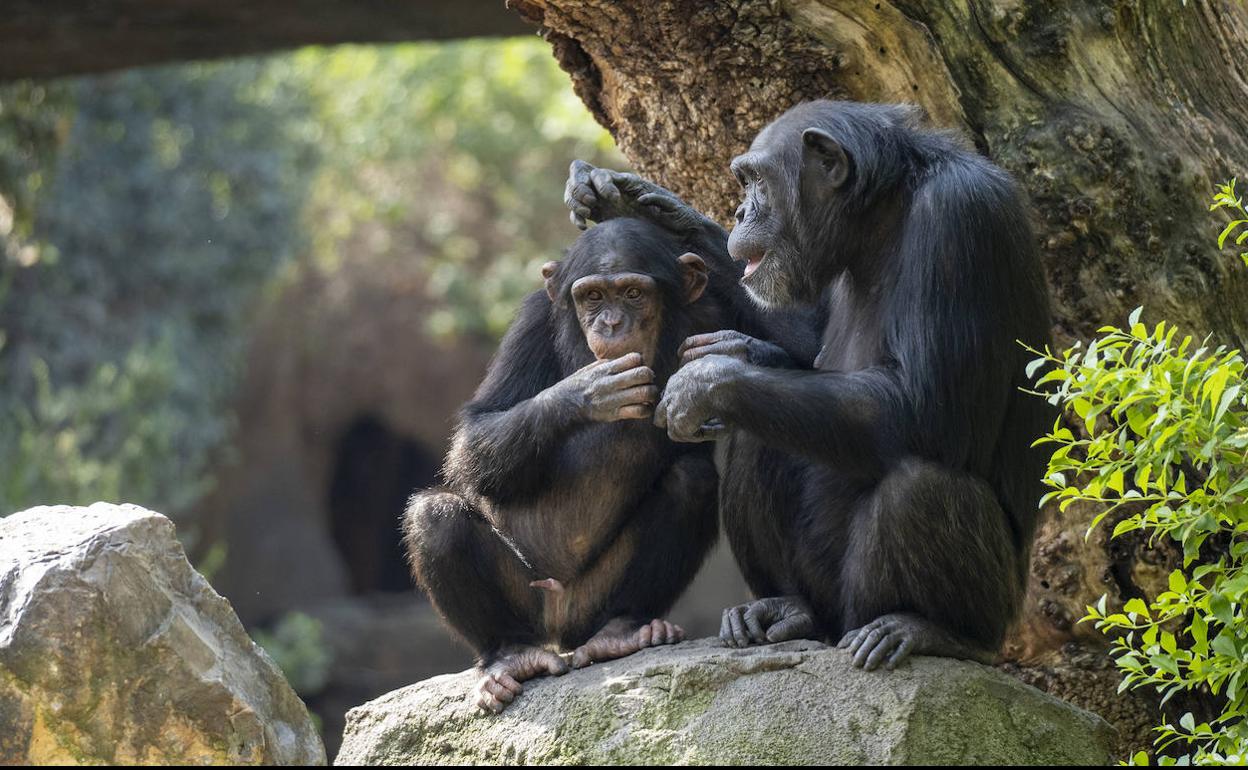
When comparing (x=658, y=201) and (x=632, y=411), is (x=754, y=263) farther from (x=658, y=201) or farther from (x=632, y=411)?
(x=658, y=201)

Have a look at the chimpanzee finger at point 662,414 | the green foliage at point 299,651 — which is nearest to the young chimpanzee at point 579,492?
the chimpanzee finger at point 662,414

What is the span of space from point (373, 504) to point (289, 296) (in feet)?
13.5

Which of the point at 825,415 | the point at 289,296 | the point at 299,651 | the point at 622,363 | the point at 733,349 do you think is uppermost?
the point at 289,296

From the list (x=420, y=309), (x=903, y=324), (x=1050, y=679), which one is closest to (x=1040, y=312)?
(x=903, y=324)

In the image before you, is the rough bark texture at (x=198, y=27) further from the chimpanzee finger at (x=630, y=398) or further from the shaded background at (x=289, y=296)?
the chimpanzee finger at (x=630, y=398)

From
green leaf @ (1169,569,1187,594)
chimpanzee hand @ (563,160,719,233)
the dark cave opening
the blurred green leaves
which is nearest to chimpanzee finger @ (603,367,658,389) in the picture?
chimpanzee hand @ (563,160,719,233)

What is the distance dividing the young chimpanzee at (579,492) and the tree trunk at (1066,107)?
91 cm

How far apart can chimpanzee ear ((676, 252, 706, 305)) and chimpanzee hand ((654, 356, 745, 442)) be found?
2.92ft

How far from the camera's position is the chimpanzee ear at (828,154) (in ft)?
17.5

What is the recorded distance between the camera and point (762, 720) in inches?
183

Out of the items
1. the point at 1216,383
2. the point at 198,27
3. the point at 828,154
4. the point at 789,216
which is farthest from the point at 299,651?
the point at 1216,383

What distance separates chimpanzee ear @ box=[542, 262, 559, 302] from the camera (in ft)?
19.8

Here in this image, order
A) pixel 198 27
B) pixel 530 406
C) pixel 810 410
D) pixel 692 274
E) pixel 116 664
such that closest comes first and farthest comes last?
pixel 116 664 < pixel 810 410 < pixel 530 406 < pixel 692 274 < pixel 198 27

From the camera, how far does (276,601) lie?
18.8 meters
